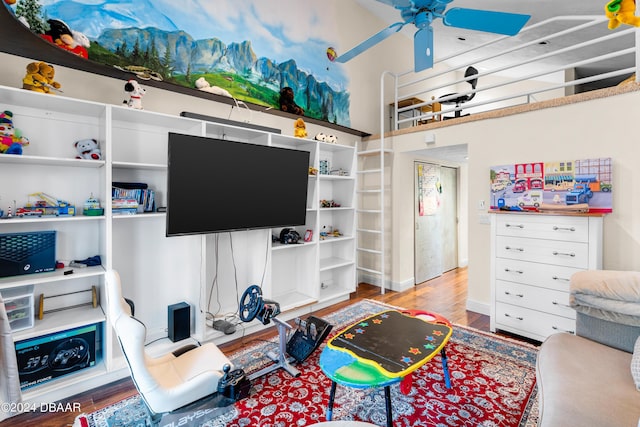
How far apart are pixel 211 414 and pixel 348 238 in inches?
95.0

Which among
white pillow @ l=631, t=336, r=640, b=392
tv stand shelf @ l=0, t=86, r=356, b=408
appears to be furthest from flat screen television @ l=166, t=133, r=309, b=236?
white pillow @ l=631, t=336, r=640, b=392

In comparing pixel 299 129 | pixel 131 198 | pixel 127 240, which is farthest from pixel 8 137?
pixel 299 129

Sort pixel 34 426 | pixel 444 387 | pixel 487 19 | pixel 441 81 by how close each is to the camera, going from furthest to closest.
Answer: pixel 441 81
pixel 444 387
pixel 487 19
pixel 34 426

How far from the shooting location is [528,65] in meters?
5.24

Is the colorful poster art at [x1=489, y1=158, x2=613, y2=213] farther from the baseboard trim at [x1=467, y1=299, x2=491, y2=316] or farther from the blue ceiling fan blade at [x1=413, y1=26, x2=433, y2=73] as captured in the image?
the blue ceiling fan blade at [x1=413, y1=26, x2=433, y2=73]

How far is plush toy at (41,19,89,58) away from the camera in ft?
6.69

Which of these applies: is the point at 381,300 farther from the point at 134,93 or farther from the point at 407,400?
the point at 134,93

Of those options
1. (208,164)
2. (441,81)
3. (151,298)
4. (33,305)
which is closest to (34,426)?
(33,305)

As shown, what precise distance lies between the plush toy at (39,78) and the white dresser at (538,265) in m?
3.66

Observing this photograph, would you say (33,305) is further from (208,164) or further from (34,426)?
(208,164)

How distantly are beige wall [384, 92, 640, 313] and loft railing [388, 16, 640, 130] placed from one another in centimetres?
28

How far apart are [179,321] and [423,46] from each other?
Answer: 2837 mm

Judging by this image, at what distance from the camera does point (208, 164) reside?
2283 millimetres

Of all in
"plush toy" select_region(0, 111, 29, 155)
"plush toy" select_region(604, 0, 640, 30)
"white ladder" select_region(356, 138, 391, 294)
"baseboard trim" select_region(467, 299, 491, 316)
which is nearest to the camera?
"plush toy" select_region(604, 0, 640, 30)
